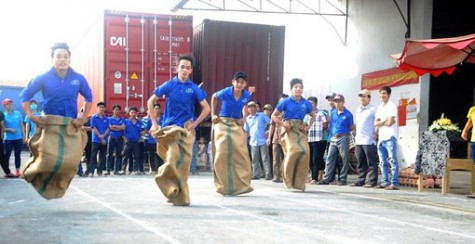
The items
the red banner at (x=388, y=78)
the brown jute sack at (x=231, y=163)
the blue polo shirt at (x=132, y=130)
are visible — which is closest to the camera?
the brown jute sack at (x=231, y=163)

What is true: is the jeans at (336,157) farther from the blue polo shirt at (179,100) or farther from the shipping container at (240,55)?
the blue polo shirt at (179,100)

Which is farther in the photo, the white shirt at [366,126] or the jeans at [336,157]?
the jeans at [336,157]

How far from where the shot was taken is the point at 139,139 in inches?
591

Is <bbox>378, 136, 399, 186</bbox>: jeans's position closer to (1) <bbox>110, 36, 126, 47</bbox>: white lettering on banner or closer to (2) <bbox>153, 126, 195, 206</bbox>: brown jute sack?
(2) <bbox>153, 126, 195, 206</bbox>: brown jute sack

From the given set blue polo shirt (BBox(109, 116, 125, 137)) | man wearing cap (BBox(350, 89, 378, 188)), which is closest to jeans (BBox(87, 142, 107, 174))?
blue polo shirt (BBox(109, 116, 125, 137))

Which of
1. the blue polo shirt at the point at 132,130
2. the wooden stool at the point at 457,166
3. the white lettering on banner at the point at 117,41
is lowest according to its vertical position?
the wooden stool at the point at 457,166

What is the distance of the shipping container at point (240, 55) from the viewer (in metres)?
15.9

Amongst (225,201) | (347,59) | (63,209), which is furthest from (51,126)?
(347,59)

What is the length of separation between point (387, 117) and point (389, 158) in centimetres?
83

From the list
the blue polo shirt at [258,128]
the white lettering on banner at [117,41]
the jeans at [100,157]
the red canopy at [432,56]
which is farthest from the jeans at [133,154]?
the red canopy at [432,56]

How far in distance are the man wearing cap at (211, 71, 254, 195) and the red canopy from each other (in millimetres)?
3242

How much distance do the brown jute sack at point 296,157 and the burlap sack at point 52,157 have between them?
410cm

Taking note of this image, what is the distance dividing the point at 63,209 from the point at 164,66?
29.9 feet

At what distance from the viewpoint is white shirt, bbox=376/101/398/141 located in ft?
37.2
